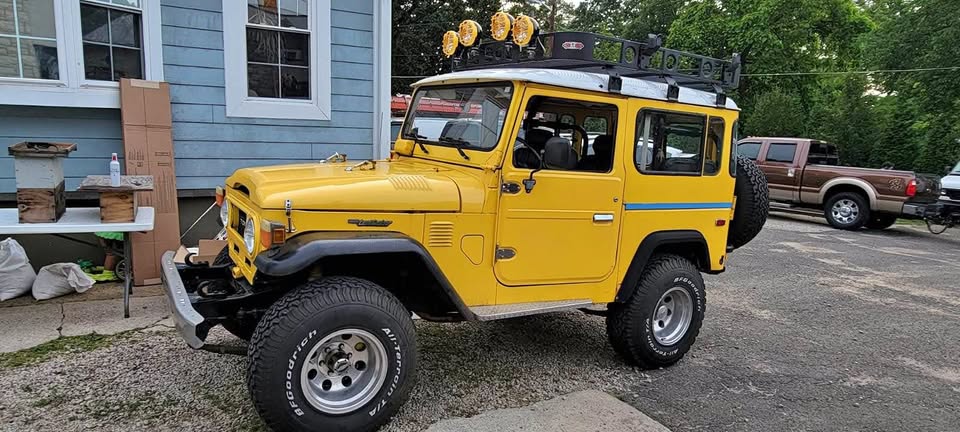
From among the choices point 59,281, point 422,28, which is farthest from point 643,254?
point 422,28

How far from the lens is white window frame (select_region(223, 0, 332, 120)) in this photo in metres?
6.08

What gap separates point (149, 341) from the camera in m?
4.33

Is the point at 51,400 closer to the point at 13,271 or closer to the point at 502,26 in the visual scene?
the point at 13,271

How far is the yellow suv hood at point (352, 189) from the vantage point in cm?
302

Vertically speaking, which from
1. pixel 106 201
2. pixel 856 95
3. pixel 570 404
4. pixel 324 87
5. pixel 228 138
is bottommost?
pixel 570 404

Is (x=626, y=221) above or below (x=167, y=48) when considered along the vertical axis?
below

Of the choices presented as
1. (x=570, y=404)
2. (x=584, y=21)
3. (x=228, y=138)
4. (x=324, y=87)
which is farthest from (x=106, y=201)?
(x=584, y=21)

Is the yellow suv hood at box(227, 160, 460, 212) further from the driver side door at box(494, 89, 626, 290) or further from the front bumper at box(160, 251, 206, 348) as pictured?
the front bumper at box(160, 251, 206, 348)

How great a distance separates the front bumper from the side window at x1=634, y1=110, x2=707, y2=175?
2.84 metres

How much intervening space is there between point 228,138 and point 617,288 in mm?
4459

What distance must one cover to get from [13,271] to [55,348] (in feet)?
5.43

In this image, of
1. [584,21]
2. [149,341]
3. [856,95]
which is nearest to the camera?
[149,341]

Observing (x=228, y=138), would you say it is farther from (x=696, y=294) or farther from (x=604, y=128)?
(x=696, y=294)

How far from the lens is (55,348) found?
4.13 m
